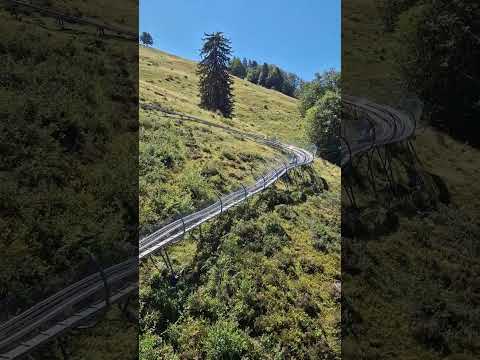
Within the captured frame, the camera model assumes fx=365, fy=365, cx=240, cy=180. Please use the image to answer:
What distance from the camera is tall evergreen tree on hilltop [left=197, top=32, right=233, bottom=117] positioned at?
108ft

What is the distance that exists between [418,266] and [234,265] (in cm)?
617

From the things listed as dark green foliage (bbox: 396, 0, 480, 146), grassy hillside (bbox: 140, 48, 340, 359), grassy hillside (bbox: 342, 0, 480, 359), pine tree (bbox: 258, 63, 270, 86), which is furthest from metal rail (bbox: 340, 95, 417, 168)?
pine tree (bbox: 258, 63, 270, 86)

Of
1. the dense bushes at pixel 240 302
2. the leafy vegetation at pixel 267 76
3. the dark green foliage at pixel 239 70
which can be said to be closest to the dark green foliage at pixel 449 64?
the dense bushes at pixel 240 302

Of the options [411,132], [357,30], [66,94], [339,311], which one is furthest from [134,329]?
[357,30]

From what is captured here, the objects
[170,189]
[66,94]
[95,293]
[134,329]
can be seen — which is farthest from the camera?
[170,189]

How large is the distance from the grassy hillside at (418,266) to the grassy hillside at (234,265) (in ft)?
4.53

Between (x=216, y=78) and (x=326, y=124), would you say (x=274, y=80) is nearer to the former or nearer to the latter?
(x=216, y=78)

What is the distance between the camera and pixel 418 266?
39.9 feet

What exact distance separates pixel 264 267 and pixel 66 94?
29.6 feet

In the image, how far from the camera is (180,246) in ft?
41.0

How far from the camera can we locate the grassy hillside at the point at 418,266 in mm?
11222

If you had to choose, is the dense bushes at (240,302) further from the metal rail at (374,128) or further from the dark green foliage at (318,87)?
the dark green foliage at (318,87)

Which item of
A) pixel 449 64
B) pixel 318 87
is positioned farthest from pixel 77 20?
pixel 318 87

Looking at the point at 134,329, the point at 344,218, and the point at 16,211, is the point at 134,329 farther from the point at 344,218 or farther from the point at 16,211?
the point at 344,218
